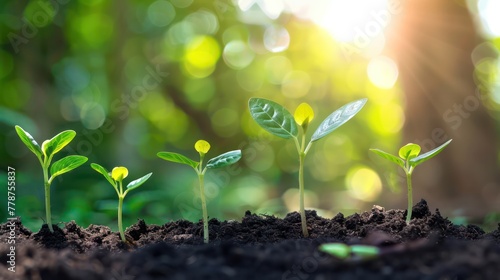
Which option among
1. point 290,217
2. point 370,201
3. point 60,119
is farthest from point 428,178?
point 60,119

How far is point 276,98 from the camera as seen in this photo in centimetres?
738

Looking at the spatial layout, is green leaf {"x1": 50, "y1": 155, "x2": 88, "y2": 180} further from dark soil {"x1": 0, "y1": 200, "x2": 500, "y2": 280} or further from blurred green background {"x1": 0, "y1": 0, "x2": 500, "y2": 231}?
blurred green background {"x1": 0, "y1": 0, "x2": 500, "y2": 231}

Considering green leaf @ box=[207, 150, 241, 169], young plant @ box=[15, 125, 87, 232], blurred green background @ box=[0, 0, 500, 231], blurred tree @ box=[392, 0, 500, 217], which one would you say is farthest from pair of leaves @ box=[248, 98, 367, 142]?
blurred tree @ box=[392, 0, 500, 217]

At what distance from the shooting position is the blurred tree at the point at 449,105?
13.0ft

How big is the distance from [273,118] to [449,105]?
285 centimetres

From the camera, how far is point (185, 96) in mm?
6738

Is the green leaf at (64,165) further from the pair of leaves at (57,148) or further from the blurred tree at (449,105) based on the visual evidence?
the blurred tree at (449,105)

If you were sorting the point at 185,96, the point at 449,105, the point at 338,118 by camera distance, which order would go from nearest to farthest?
1. the point at 338,118
2. the point at 449,105
3. the point at 185,96

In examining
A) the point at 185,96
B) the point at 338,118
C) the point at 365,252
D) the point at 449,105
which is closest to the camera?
the point at 365,252

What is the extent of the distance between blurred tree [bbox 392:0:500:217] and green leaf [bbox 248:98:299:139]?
272cm

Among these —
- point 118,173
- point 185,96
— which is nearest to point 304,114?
point 118,173

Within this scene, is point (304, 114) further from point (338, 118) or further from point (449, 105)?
point (449, 105)

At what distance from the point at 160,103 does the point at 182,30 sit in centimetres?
103

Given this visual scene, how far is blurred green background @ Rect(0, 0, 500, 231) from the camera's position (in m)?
4.44
